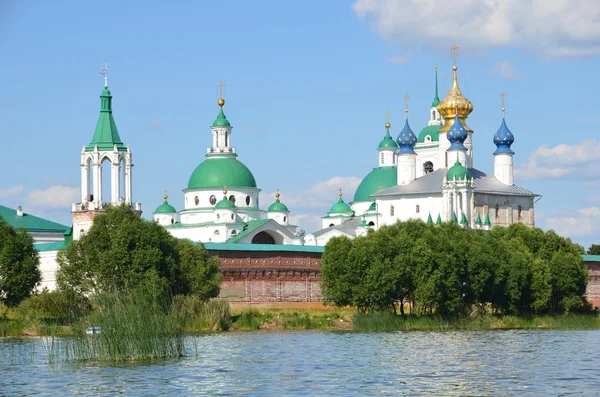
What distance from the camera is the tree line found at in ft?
144

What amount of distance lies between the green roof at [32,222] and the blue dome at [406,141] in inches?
875

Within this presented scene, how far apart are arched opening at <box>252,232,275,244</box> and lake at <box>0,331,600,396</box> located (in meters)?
44.1

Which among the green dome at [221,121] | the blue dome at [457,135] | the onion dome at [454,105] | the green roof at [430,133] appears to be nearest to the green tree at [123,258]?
the blue dome at [457,135]

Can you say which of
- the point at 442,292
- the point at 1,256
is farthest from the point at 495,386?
the point at 1,256

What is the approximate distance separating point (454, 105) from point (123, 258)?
45308 mm

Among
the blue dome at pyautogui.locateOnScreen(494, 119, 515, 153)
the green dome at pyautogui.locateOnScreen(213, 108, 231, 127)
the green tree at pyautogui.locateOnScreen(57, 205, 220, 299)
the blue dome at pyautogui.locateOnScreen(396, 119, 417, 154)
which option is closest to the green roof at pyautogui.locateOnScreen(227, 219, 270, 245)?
the green dome at pyautogui.locateOnScreen(213, 108, 231, 127)

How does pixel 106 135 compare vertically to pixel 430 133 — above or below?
below

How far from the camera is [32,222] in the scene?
77.3 metres

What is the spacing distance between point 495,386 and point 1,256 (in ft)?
72.7

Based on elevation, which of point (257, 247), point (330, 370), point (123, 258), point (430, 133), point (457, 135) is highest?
point (430, 133)

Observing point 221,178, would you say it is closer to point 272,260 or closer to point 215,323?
point 272,260

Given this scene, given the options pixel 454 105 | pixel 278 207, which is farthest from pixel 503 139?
pixel 278 207

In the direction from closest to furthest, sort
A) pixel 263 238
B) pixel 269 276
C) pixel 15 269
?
pixel 15 269 → pixel 269 276 → pixel 263 238

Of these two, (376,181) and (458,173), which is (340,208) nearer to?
(376,181)
